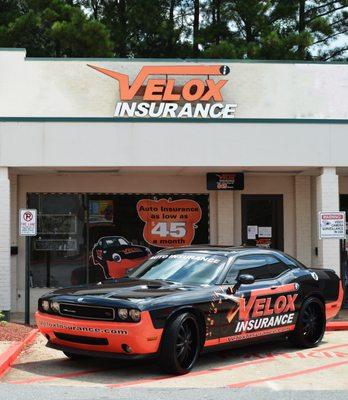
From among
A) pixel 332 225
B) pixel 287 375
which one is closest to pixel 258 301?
pixel 287 375

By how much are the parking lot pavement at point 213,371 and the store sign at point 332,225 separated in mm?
3843

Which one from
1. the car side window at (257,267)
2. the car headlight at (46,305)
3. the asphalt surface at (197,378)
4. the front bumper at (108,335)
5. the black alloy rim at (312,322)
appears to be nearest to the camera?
the asphalt surface at (197,378)

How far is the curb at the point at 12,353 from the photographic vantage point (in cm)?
841

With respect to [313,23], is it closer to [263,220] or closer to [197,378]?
[263,220]

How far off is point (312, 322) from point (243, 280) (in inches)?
75.9

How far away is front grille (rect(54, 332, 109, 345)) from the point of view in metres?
7.91

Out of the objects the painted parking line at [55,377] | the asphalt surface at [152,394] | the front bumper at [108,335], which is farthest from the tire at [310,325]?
the painted parking line at [55,377]

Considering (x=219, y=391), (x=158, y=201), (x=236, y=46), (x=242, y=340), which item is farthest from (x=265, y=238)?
(x=236, y=46)

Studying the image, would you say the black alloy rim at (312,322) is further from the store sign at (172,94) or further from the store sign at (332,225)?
the store sign at (172,94)

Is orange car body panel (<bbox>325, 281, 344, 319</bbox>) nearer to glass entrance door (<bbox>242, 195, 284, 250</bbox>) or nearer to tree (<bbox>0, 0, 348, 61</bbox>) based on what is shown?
glass entrance door (<bbox>242, 195, 284, 250</bbox>)

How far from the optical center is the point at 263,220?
16297mm

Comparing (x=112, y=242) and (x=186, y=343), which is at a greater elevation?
(x=112, y=242)

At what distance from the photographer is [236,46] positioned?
87.2 ft

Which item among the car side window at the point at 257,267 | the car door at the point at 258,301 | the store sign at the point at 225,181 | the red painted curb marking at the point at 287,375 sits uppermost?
the store sign at the point at 225,181
